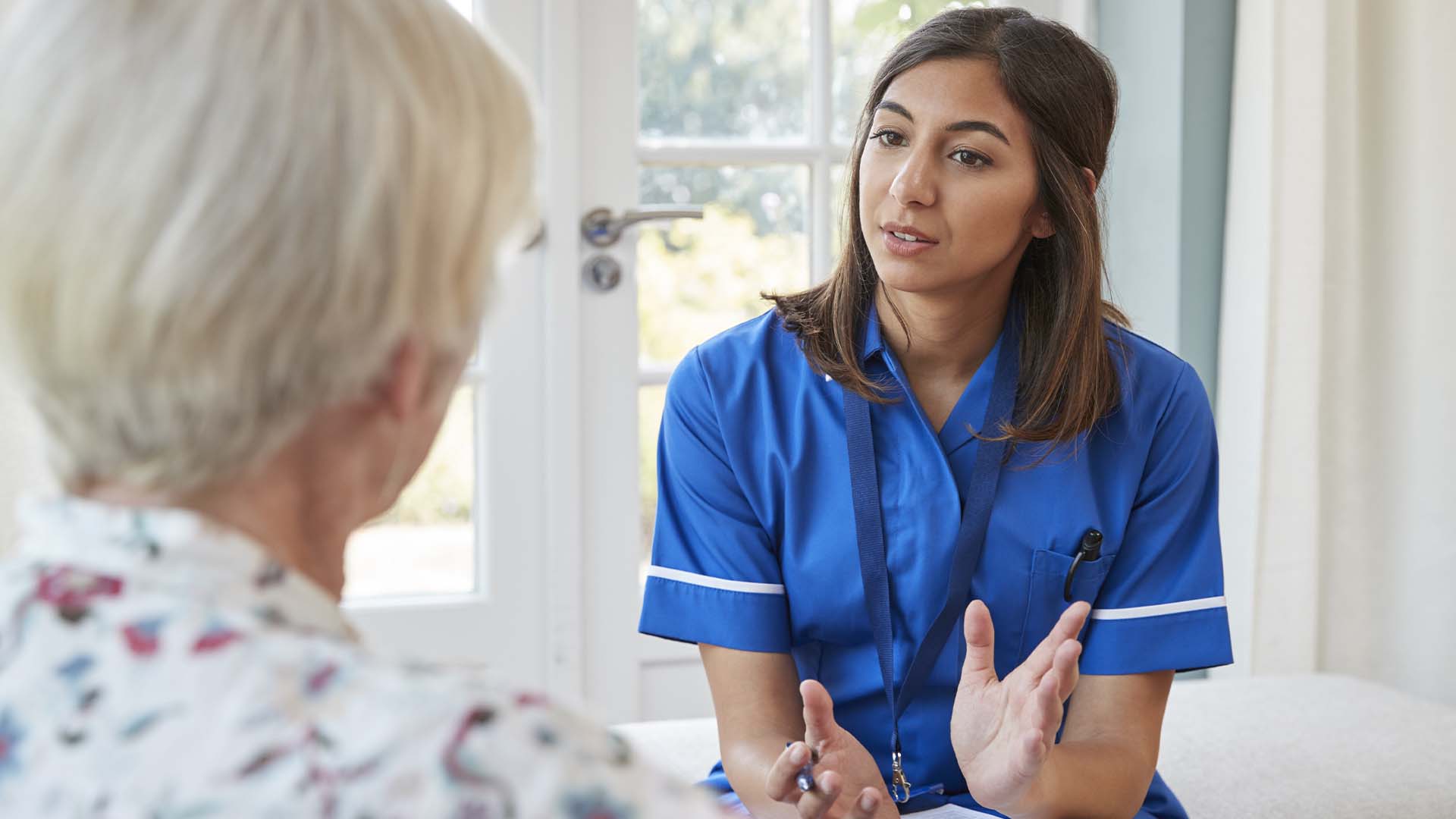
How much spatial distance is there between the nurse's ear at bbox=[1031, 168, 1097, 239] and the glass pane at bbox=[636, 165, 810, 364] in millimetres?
1036

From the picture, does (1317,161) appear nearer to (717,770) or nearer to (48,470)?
(717,770)

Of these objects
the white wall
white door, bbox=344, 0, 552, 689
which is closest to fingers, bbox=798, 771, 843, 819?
the white wall

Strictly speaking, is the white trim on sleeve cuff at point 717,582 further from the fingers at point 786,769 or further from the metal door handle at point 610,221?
the metal door handle at point 610,221

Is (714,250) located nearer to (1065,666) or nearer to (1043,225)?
(1043,225)

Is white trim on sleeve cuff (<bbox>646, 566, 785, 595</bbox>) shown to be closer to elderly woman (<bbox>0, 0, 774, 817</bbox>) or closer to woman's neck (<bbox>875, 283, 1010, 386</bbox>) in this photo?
woman's neck (<bbox>875, 283, 1010, 386</bbox>)

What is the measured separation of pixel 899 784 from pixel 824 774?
0.27m

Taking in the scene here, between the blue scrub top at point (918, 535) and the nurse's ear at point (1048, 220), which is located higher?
the nurse's ear at point (1048, 220)

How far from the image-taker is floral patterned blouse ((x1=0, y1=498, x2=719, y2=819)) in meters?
0.54

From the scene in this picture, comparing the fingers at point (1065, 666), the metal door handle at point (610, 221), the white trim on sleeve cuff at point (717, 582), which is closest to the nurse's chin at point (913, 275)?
the white trim on sleeve cuff at point (717, 582)

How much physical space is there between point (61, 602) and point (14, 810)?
0.08 metres

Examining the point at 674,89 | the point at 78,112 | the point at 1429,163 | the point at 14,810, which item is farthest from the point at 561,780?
the point at 1429,163

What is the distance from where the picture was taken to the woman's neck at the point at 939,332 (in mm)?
1499

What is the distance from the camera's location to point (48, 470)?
68cm

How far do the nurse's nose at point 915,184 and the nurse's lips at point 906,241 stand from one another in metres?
0.03
